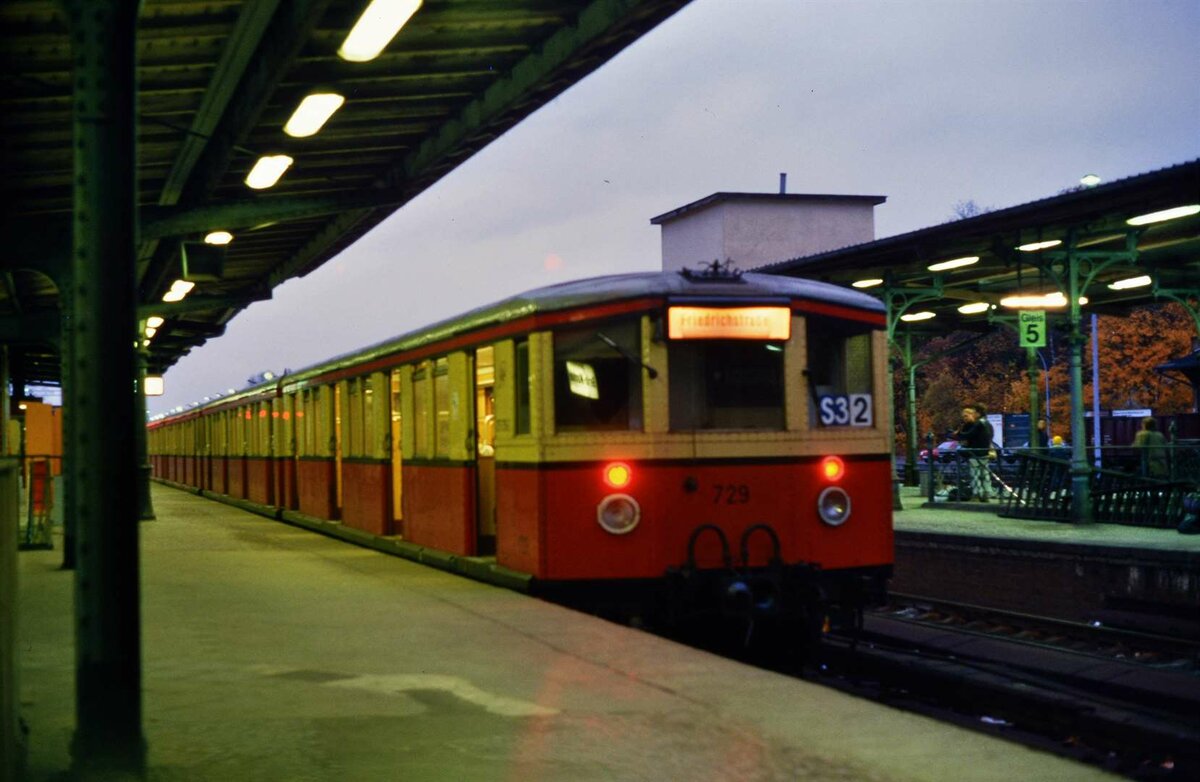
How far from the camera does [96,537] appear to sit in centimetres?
470

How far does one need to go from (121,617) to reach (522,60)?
18.3 feet

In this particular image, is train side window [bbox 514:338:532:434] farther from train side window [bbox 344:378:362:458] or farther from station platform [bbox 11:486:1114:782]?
train side window [bbox 344:378:362:458]

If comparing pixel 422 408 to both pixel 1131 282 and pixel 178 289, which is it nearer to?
pixel 178 289

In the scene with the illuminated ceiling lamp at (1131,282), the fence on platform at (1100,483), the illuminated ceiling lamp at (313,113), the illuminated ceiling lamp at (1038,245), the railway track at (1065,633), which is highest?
the illuminated ceiling lamp at (313,113)

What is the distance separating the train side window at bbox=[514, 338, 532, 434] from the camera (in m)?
9.95

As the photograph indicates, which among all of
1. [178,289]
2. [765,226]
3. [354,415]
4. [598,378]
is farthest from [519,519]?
[765,226]

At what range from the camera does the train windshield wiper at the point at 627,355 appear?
945 cm

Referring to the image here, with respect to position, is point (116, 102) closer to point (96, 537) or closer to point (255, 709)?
point (96, 537)

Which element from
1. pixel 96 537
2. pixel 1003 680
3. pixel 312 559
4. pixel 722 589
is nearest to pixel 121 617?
pixel 96 537

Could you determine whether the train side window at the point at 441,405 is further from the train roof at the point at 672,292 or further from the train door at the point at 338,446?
the train door at the point at 338,446

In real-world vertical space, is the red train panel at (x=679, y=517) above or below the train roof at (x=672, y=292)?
below

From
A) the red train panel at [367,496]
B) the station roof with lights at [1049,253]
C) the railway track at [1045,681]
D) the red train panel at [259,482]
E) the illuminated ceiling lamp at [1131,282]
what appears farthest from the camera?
the red train panel at [259,482]

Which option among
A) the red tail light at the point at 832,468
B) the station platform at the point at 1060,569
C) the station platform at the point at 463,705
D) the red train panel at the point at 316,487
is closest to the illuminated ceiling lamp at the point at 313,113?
the station platform at the point at 463,705

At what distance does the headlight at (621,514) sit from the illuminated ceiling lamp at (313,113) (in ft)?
10.4
